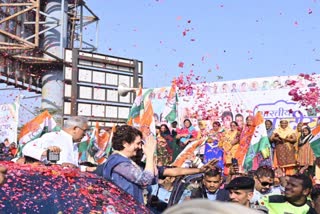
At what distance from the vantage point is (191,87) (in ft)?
50.2

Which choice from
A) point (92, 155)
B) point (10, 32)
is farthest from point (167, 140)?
point (10, 32)

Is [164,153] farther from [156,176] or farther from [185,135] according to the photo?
[156,176]

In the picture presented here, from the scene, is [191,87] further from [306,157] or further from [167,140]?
[306,157]

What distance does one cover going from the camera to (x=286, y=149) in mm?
10617

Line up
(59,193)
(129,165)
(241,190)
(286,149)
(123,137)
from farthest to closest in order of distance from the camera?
(286,149), (123,137), (129,165), (241,190), (59,193)

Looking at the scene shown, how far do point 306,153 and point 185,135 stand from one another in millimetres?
2671

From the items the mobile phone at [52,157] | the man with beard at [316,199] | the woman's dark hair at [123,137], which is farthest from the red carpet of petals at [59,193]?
the man with beard at [316,199]

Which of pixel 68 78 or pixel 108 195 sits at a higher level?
pixel 68 78

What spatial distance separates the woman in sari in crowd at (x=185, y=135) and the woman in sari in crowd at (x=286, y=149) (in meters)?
1.66

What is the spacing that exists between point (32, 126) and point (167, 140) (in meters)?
2.76

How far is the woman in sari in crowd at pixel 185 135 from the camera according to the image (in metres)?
11.2

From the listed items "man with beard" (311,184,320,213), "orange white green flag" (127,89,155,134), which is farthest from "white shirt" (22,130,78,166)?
"orange white green flag" (127,89,155,134)

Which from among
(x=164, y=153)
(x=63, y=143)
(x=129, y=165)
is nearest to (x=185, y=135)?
(x=164, y=153)

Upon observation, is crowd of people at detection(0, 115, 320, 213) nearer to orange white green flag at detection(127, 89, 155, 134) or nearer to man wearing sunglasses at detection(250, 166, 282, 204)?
man wearing sunglasses at detection(250, 166, 282, 204)
